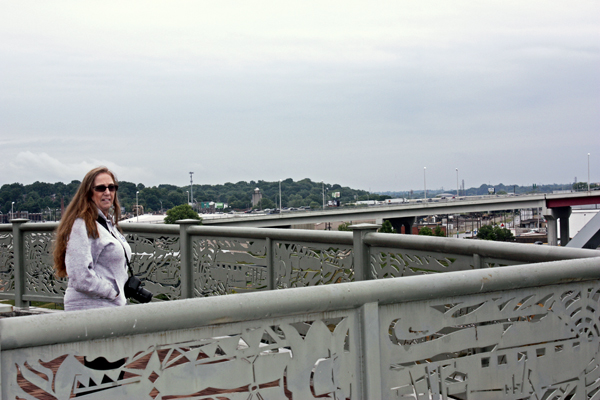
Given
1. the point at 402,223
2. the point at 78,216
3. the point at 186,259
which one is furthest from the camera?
the point at 402,223

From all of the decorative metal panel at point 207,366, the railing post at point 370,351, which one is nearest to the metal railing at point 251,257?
the railing post at point 370,351

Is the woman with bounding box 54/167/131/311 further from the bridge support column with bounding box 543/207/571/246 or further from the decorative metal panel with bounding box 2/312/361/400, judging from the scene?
the bridge support column with bounding box 543/207/571/246

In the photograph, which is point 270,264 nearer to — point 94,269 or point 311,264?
point 311,264

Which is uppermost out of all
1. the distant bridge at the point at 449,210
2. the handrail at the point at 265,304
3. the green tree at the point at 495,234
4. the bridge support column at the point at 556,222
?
the handrail at the point at 265,304

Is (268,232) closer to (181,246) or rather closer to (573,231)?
(181,246)

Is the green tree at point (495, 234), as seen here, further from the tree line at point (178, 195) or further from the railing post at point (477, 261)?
the railing post at point (477, 261)

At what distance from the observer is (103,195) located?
372 cm

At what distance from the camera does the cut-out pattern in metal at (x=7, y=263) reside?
8.40 metres

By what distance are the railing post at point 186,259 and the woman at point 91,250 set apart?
11.5ft

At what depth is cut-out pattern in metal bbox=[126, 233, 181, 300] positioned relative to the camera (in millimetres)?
7457

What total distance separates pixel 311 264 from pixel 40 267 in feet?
14.5

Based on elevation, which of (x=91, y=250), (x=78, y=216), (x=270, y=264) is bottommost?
(x=270, y=264)

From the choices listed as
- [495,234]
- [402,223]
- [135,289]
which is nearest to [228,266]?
[135,289]

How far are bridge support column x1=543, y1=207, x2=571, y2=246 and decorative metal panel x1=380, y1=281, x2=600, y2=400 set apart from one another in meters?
77.7
